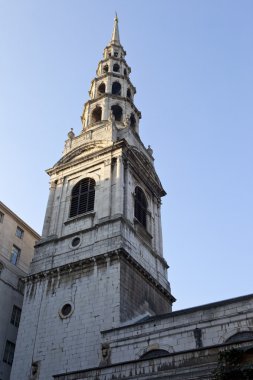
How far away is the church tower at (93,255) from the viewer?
29.0 m

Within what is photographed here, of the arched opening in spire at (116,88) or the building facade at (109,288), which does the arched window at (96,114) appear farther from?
the arched opening in spire at (116,88)

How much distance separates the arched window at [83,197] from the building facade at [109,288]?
10 centimetres

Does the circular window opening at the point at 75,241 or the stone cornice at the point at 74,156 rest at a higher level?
the stone cornice at the point at 74,156

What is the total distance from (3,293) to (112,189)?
11876 millimetres

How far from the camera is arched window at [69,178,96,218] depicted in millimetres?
36594

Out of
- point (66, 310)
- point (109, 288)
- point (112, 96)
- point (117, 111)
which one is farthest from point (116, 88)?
point (66, 310)

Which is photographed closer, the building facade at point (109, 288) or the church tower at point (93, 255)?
the building facade at point (109, 288)

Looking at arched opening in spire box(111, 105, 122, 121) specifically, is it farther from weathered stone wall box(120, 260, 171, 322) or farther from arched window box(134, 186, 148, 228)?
weathered stone wall box(120, 260, 171, 322)

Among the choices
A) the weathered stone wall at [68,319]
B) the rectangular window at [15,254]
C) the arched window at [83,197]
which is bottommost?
the weathered stone wall at [68,319]

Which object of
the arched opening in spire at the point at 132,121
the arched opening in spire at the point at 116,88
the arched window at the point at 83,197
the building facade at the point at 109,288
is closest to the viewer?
the building facade at the point at 109,288

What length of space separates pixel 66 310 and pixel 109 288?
351 cm

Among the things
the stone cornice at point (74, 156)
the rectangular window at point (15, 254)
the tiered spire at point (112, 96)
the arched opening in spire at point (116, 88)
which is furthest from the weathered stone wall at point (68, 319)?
the arched opening in spire at point (116, 88)

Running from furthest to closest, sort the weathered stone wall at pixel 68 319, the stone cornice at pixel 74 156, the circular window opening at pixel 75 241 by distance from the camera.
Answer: the stone cornice at pixel 74 156 → the circular window opening at pixel 75 241 → the weathered stone wall at pixel 68 319

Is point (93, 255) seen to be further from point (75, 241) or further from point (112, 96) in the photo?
point (112, 96)
